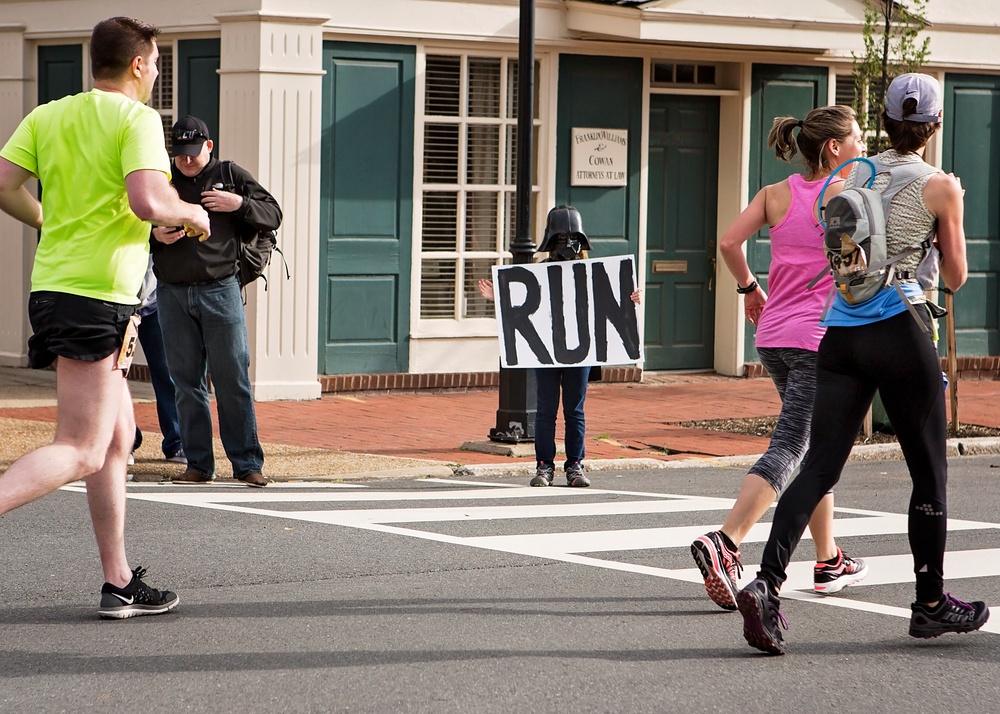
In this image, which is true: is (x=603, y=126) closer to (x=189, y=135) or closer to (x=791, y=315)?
(x=189, y=135)

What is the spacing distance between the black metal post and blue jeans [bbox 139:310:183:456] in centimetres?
230

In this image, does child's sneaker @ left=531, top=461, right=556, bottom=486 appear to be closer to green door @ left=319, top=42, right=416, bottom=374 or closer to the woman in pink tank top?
the woman in pink tank top

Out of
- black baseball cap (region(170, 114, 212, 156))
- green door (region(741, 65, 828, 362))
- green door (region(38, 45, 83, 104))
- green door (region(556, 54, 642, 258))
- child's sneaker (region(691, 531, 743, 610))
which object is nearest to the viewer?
child's sneaker (region(691, 531, 743, 610))

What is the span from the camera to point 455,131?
14320mm

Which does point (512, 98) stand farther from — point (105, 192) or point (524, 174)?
point (105, 192)

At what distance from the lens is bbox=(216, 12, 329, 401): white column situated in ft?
43.1

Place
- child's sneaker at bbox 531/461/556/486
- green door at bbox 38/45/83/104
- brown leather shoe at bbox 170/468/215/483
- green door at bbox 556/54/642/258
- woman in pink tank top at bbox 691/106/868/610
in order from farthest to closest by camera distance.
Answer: green door at bbox 556/54/642/258, green door at bbox 38/45/83/104, child's sneaker at bbox 531/461/556/486, brown leather shoe at bbox 170/468/215/483, woman in pink tank top at bbox 691/106/868/610

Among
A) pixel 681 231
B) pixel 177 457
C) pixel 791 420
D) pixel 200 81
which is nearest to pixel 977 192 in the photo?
pixel 681 231

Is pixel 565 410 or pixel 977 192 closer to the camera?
pixel 565 410

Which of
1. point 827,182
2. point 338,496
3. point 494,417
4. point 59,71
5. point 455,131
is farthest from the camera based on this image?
point 59,71

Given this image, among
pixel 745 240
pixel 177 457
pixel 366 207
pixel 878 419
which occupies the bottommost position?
pixel 177 457

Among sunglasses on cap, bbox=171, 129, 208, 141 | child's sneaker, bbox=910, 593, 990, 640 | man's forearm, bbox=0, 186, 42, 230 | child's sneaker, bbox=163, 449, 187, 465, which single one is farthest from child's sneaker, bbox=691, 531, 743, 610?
child's sneaker, bbox=163, 449, 187, 465

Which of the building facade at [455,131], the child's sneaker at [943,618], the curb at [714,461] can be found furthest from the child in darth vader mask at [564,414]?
the building facade at [455,131]

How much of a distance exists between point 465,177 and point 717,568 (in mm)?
9067
